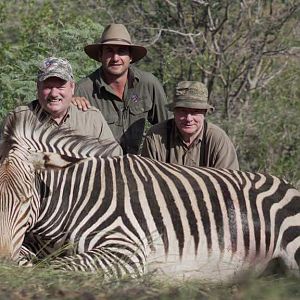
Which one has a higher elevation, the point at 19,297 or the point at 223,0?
the point at 223,0

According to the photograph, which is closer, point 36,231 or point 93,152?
point 36,231

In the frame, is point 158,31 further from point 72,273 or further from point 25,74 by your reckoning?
point 72,273

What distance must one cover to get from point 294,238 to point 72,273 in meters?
1.79

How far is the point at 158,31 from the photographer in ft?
43.9

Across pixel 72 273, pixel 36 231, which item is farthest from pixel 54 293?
pixel 36 231

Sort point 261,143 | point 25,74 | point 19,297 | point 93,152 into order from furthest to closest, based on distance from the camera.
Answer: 1. point 261,143
2. point 25,74
3. point 93,152
4. point 19,297

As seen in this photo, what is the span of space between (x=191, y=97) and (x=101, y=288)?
3.05m

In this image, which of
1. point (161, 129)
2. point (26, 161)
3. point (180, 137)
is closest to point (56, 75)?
point (161, 129)

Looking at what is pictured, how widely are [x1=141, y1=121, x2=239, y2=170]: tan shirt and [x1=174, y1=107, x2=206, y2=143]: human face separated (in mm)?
83

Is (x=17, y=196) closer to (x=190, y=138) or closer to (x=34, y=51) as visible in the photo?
(x=190, y=138)

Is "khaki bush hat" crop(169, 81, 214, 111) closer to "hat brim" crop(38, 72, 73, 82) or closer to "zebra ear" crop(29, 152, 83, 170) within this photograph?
"hat brim" crop(38, 72, 73, 82)

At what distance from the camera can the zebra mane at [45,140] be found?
219 inches

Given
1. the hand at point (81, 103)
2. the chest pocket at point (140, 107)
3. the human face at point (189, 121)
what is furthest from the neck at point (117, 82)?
the human face at point (189, 121)

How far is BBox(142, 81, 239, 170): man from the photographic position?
6.98m
